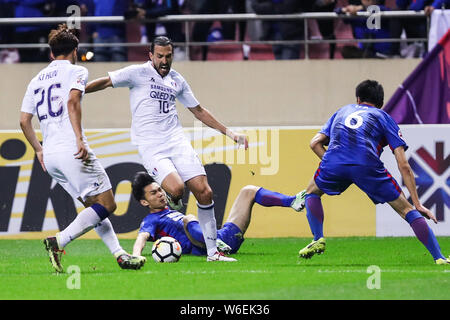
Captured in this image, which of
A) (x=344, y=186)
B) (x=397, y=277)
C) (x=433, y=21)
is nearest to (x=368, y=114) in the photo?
(x=344, y=186)

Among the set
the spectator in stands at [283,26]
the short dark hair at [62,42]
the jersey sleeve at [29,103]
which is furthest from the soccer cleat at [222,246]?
the spectator in stands at [283,26]

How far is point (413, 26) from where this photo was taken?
14477 millimetres

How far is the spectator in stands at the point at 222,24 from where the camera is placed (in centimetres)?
1450

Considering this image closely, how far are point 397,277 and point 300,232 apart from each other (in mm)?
4922

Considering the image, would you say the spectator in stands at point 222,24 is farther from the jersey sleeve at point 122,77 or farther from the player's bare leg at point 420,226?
the player's bare leg at point 420,226

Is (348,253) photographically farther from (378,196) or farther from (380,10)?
(380,10)

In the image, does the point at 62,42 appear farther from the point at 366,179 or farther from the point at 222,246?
the point at 366,179

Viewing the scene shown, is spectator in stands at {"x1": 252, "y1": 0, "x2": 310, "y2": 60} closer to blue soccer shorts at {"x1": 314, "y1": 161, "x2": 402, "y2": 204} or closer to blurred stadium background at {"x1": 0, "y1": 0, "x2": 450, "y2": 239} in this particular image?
blurred stadium background at {"x1": 0, "y1": 0, "x2": 450, "y2": 239}

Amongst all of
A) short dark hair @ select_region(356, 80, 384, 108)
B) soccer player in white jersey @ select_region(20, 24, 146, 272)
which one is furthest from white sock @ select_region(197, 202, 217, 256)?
short dark hair @ select_region(356, 80, 384, 108)

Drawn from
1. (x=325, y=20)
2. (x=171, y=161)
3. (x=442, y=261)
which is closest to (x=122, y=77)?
(x=171, y=161)

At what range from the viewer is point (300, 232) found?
12.9 meters

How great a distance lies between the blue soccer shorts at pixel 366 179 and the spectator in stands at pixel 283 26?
5439 mm

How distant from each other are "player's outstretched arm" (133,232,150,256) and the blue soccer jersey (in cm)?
19

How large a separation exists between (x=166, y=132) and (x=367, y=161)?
2000mm
